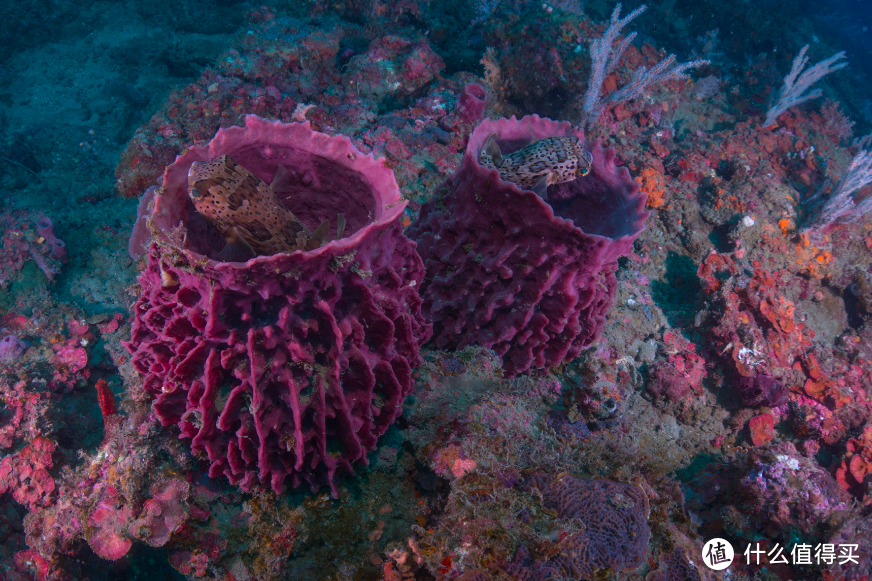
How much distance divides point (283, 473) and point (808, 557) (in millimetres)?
4923

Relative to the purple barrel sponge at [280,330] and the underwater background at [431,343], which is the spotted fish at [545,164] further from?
the purple barrel sponge at [280,330]

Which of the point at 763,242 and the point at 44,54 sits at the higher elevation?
the point at 763,242

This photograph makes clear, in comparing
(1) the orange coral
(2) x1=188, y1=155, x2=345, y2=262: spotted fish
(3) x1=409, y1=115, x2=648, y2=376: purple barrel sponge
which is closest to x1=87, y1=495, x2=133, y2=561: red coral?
(2) x1=188, y1=155, x2=345, y2=262: spotted fish

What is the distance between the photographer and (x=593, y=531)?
2.45m

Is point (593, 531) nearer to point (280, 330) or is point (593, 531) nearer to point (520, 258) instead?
point (520, 258)

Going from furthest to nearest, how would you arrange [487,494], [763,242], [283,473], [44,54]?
[44,54] → [763,242] → [283,473] → [487,494]

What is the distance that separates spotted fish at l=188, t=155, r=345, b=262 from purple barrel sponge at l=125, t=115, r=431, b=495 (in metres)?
0.20

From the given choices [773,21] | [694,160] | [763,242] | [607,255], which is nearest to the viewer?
[607,255]

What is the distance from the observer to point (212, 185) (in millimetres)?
2678

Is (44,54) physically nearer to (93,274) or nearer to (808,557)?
(93,274)

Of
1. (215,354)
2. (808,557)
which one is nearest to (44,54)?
(215,354)

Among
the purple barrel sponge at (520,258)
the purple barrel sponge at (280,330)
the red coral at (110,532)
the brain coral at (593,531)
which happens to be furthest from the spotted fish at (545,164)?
the red coral at (110,532)

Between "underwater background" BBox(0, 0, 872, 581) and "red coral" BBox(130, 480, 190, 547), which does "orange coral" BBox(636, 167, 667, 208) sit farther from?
"red coral" BBox(130, 480, 190, 547)

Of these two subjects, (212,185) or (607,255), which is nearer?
(212,185)
